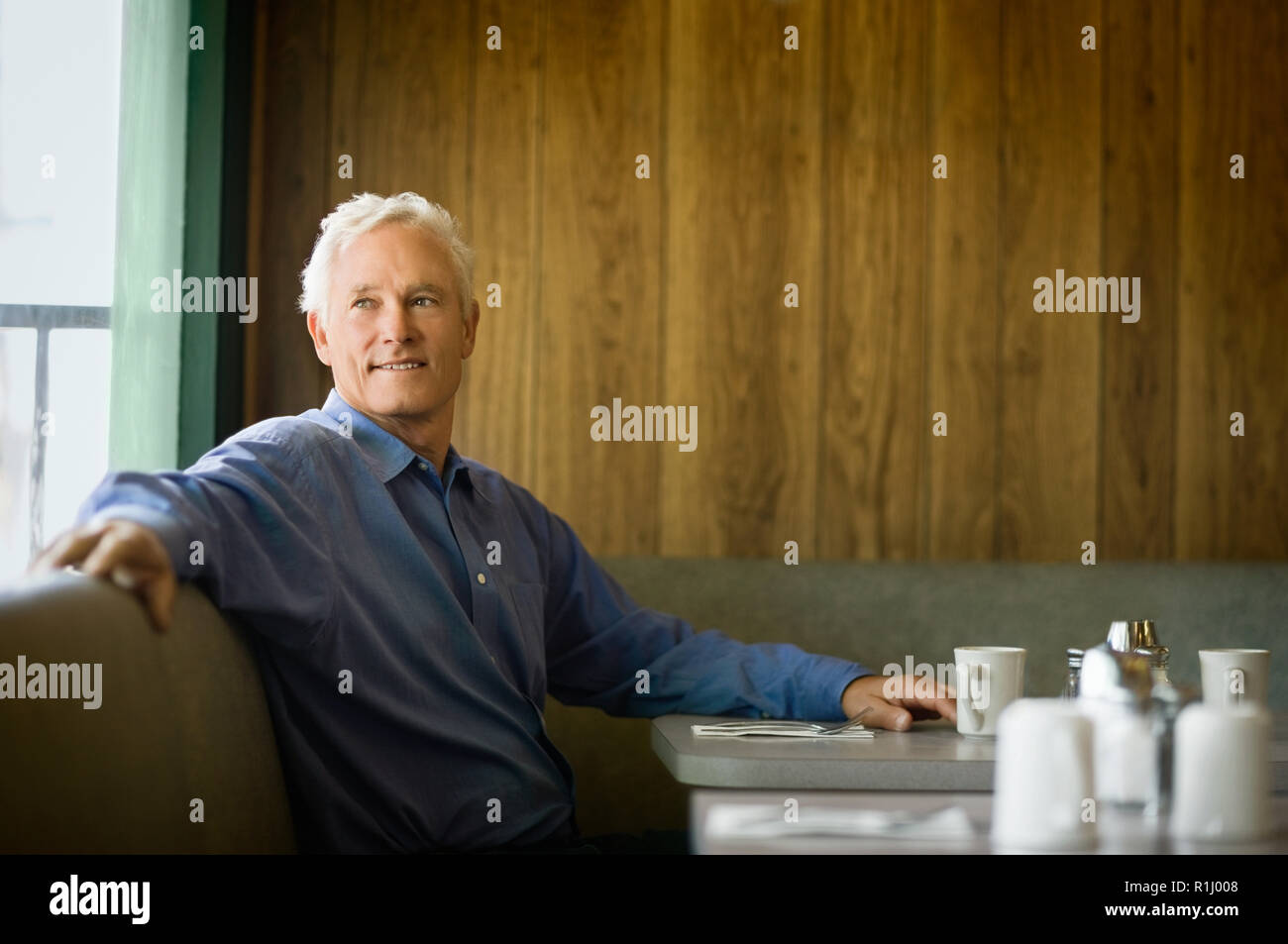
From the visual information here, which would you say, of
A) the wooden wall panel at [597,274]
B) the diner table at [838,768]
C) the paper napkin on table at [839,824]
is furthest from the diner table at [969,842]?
the wooden wall panel at [597,274]

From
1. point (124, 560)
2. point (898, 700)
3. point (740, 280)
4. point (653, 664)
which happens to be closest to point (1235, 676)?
point (898, 700)

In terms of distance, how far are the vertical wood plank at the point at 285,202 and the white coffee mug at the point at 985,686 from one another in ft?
4.66

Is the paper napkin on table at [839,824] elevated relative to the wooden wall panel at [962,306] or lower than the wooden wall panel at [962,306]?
lower

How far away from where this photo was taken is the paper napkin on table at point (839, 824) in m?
0.78

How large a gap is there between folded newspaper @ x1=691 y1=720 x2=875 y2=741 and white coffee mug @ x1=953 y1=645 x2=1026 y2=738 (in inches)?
4.0

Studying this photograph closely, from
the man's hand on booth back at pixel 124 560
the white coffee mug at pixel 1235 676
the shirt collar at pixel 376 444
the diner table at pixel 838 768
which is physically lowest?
the diner table at pixel 838 768

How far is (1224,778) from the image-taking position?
2.53 ft

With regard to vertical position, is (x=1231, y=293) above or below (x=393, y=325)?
above

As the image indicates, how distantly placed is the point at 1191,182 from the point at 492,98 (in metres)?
1.36

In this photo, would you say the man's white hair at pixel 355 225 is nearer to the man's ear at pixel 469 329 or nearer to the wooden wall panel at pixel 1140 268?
the man's ear at pixel 469 329

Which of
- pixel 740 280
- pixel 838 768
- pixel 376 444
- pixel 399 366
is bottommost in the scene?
pixel 838 768

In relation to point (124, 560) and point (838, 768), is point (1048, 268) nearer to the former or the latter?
point (838, 768)

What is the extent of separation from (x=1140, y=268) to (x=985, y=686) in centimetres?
142

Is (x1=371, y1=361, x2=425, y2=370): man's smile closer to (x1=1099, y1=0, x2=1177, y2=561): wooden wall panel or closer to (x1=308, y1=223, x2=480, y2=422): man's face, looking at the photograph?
(x1=308, y1=223, x2=480, y2=422): man's face
